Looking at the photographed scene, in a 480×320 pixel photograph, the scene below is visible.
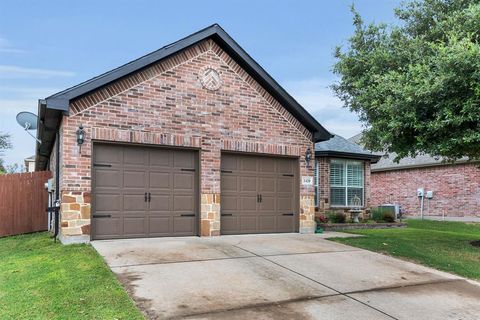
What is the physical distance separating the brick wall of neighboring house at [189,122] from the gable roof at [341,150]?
362 cm

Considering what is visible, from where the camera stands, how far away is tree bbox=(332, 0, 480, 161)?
755 cm

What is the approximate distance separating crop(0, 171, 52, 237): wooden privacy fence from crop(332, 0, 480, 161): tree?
33.5 feet

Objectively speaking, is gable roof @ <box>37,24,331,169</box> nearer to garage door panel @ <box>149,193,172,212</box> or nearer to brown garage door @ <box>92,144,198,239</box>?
brown garage door @ <box>92,144,198,239</box>

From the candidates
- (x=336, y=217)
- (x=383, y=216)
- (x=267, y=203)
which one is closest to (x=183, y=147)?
(x=267, y=203)

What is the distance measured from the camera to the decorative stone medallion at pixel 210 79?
10.2 meters

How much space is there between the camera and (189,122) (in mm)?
9859

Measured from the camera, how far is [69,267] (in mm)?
6477

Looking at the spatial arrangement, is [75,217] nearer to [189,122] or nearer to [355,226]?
[189,122]

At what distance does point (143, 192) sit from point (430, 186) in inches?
689

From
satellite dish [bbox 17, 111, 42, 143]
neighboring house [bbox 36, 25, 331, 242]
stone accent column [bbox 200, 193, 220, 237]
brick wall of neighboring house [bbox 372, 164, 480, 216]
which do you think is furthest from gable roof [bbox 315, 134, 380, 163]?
satellite dish [bbox 17, 111, 42, 143]

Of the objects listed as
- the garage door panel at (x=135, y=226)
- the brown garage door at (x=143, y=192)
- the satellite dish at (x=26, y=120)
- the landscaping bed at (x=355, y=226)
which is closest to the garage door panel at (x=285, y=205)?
the landscaping bed at (x=355, y=226)

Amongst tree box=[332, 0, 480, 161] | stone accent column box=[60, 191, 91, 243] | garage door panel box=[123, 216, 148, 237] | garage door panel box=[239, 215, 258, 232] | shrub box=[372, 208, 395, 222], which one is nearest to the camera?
tree box=[332, 0, 480, 161]

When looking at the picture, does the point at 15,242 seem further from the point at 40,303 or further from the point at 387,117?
the point at 387,117

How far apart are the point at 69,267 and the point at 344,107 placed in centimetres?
848
